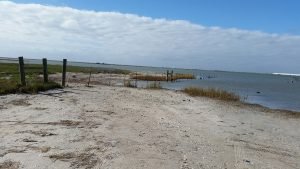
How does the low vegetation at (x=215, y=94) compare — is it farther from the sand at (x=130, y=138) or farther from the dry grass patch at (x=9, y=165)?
the dry grass patch at (x=9, y=165)

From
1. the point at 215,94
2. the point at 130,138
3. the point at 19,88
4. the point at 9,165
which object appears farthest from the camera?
the point at 215,94

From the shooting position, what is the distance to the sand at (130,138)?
820 cm

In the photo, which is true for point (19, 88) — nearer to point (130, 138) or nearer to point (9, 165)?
point (130, 138)

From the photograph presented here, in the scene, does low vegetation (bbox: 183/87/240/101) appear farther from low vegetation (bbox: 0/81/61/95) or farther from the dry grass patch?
the dry grass patch

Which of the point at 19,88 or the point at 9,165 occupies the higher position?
the point at 19,88

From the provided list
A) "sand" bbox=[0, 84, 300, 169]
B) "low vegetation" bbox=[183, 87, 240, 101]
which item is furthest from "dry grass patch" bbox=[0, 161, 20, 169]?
"low vegetation" bbox=[183, 87, 240, 101]

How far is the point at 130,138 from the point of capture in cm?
1047

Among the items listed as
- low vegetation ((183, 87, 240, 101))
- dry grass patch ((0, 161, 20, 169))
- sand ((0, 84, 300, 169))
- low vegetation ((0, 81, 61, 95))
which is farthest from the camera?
low vegetation ((183, 87, 240, 101))

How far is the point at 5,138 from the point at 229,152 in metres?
5.53

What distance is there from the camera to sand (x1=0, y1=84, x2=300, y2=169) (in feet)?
26.9

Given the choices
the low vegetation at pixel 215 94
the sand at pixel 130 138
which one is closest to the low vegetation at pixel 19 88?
the sand at pixel 130 138

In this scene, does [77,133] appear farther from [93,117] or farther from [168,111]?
[168,111]

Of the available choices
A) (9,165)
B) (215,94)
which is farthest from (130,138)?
(215,94)

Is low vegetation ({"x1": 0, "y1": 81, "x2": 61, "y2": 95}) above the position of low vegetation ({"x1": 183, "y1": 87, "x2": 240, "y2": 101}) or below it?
above
